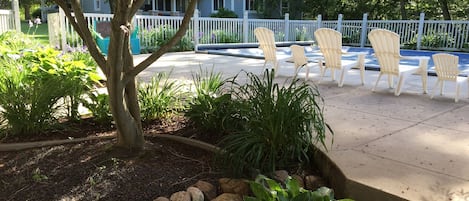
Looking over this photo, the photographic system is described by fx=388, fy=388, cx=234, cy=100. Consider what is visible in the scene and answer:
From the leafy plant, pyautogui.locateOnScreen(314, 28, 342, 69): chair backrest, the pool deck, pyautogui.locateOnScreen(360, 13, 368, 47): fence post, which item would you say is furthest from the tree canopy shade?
pyautogui.locateOnScreen(360, 13, 368, 47): fence post

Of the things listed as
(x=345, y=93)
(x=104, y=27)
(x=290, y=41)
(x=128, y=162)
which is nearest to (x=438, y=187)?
(x=128, y=162)

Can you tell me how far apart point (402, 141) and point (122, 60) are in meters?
2.29


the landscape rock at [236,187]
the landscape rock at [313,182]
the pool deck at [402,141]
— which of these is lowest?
the landscape rock at [313,182]

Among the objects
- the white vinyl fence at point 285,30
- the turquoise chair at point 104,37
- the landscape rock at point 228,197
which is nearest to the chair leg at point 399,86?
the landscape rock at point 228,197

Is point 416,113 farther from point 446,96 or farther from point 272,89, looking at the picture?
point 272,89

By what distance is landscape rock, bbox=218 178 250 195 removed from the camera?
238 centimetres

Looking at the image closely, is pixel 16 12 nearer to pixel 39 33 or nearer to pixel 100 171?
pixel 100 171

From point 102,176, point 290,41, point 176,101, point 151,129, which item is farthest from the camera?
point 290,41

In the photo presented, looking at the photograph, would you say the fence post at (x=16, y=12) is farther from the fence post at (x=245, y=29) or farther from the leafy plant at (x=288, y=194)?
the leafy plant at (x=288, y=194)

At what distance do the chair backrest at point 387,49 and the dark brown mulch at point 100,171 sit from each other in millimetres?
3578

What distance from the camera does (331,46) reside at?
20.2 ft

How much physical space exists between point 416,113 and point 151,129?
282cm

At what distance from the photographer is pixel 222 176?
8.41ft

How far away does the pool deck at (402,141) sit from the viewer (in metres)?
2.31
